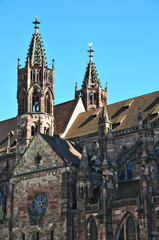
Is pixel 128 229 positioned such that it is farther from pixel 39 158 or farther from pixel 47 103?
pixel 47 103

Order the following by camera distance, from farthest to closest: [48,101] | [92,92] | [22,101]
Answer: [92,92]
[48,101]
[22,101]

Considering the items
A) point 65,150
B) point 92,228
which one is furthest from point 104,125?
point 92,228

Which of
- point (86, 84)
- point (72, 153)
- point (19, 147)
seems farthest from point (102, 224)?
point (86, 84)

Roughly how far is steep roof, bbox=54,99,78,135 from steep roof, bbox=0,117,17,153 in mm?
6192

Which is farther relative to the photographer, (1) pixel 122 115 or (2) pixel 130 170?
(1) pixel 122 115

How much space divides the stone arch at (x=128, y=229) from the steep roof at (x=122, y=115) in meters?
14.3

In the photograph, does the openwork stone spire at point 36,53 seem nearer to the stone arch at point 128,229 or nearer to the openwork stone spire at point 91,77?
the openwork stone spire at point 91,77

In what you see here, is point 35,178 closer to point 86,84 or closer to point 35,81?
→ point 35,81

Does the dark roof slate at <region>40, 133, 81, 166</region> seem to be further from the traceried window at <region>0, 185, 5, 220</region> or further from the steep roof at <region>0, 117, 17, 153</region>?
the steep roof at <region>0, 117, 17, 153</region>

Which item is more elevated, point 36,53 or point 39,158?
point 36,53

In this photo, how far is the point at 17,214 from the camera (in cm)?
4825

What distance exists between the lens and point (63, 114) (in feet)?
214

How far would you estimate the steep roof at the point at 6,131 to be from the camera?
64137mm

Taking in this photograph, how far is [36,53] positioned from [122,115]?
13.8 meters
